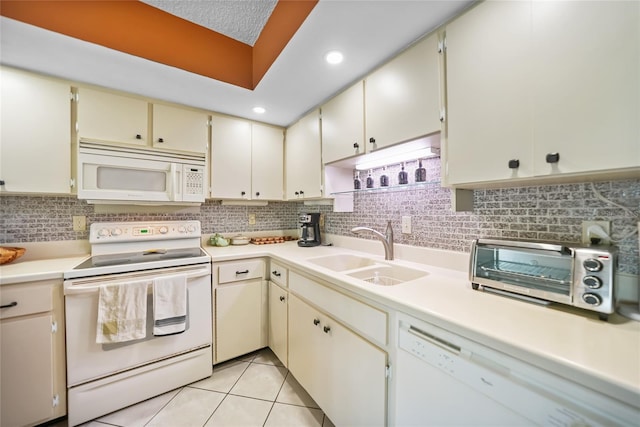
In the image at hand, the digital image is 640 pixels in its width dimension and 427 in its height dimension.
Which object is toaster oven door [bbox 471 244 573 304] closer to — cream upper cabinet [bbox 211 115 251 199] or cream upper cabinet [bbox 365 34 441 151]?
cream upper cabinet [bbox 365 34 441 151]

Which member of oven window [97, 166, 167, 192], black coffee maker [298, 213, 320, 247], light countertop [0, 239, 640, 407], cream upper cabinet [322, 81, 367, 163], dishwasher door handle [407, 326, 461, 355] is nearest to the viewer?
light countertop [0, 239, 640, 407]

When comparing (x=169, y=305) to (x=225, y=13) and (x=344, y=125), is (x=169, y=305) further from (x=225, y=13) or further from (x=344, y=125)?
(x=225, y=13)

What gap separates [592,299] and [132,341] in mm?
2237

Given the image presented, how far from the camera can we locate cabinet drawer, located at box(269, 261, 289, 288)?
1.75 metres

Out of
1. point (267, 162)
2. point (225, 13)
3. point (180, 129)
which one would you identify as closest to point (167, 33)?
point (225, 13)

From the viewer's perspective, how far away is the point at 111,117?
5.66 feet

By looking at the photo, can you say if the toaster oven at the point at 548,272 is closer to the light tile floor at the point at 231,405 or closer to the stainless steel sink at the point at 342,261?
the stainless steel sink at the point at 342,261

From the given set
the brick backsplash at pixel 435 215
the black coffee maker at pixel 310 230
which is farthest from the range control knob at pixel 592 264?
the black coffee maker at pixel 310 230

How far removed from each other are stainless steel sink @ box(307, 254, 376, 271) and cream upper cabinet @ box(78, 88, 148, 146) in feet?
5.42

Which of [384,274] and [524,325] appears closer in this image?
[524,325]

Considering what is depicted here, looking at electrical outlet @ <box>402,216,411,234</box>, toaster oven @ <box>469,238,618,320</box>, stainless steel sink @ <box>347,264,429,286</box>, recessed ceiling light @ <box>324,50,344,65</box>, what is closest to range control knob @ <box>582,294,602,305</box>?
toaster oven @ <box>469,238,618,320</box>

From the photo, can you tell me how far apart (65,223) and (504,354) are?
2.72m

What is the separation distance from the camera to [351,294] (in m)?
1.16

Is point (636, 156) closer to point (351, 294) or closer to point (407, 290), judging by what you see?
point (407, 290)
